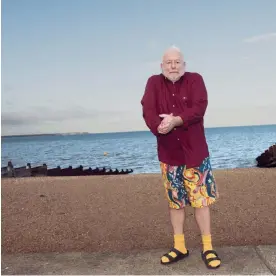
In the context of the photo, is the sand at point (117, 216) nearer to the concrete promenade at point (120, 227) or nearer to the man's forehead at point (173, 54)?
the concrete promenade at point (120, 227)

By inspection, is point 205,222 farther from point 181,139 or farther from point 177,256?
point 181,139

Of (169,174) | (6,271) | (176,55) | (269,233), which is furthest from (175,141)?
(269,233)

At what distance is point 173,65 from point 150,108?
1.36 feet

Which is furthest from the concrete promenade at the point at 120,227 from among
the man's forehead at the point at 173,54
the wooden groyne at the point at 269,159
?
the wooden groyne at the point at 269,159

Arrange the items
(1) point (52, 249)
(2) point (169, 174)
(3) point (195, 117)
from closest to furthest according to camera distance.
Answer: (3) point (195, 117), (2) point (169, 174), (1) point (52, 249)

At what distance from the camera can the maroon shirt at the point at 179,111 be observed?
3.56 m

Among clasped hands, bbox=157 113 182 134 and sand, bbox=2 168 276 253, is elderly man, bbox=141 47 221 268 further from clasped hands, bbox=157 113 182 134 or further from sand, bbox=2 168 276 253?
sand, bbox=2 168 276 253

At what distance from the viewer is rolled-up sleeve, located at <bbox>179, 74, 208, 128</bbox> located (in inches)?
135

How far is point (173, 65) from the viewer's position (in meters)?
3.57

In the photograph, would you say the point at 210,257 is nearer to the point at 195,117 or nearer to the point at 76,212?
the point at 195,117

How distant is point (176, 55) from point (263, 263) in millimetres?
1978

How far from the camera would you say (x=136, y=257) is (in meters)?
3.95

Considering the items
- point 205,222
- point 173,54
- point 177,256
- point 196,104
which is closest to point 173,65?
point 173,54

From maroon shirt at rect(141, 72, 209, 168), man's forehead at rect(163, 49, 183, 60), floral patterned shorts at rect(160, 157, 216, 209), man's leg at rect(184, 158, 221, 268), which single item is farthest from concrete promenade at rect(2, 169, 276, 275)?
man's forehead at rect(163, 49, 183, 60)
